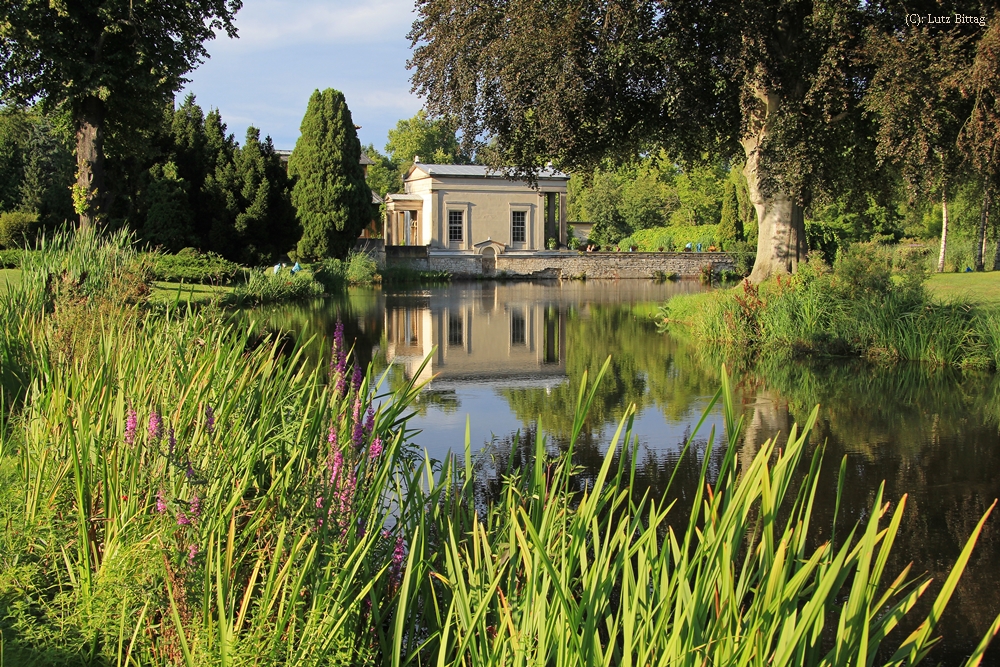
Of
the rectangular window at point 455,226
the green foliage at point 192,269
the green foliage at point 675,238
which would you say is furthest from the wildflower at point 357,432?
the green foliage at point 675,238

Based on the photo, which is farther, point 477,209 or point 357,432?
point 477,209

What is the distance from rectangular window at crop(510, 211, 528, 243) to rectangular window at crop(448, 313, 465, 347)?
25572mm

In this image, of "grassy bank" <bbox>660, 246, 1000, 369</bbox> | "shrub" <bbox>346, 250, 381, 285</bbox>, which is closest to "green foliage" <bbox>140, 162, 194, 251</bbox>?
"shrub" <bbox>346, 250, 381, 285</bbox>

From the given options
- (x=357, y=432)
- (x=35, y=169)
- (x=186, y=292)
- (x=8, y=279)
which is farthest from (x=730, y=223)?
(x=357, y=432)

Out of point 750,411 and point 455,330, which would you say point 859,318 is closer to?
point 750,411

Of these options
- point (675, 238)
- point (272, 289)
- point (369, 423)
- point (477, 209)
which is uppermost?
point (477, 209)

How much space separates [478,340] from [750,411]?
764 cm

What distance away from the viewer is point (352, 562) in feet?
7.98

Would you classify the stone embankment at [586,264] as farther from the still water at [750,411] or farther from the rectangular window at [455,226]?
the still water at [750,411]

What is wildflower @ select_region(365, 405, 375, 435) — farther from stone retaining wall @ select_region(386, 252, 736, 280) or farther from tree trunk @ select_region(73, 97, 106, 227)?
stone retaining wall @ select_region(386, 252, 736, 280)

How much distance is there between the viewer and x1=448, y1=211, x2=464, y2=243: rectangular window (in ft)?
146

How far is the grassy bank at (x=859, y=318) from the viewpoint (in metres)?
11.2

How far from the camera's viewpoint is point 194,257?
67.4ft

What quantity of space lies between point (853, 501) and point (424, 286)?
29.1m
